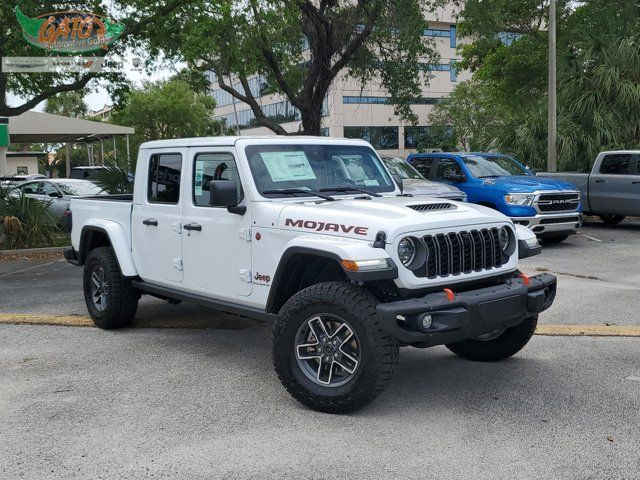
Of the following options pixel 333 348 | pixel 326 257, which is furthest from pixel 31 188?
pixel 333 348

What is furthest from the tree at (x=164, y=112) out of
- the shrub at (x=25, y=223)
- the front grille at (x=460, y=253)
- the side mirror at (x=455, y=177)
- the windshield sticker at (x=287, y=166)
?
the front grille at (x=460, y=253)

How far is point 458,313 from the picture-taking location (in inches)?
179

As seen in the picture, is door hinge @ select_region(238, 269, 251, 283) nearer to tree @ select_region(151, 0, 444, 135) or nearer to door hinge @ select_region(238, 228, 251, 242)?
door hinge @ select_region(238, 228, 251, 242)

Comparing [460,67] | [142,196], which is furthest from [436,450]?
[460,67]

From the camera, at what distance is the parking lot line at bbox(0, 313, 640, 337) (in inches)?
271

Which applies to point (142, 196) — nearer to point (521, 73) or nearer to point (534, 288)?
point (534, 288)

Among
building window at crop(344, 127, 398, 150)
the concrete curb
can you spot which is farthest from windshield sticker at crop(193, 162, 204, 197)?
building window at crop(344, 127, 398, 150)

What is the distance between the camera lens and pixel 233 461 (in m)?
4.06

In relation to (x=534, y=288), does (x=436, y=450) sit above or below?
below

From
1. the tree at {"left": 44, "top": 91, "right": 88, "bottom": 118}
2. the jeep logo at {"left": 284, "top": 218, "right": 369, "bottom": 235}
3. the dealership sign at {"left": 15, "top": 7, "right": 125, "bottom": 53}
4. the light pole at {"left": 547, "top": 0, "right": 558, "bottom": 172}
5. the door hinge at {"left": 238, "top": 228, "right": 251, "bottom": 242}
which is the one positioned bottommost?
the door hinge at {"left": 238, "top": 228, "right": 251, "bottom": 242}

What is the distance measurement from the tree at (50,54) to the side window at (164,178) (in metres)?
10.3

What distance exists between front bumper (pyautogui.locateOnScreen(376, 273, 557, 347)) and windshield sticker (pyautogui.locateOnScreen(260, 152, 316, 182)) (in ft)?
5.31

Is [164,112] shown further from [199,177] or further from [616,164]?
[199,177]

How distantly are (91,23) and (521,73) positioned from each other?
15.9 meters
